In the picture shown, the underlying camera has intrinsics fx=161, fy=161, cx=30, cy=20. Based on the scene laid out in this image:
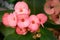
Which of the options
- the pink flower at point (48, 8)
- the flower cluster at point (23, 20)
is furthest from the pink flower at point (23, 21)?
the pink flower at point (48, 8)

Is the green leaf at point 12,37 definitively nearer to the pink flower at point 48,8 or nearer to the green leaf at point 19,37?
the green leaf at point 19,37

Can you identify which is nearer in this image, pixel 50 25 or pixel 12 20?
pixel 12 20

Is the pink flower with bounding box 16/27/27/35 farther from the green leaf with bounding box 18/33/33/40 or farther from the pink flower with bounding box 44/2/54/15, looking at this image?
the pink flower with bounding box 44/2/54/15

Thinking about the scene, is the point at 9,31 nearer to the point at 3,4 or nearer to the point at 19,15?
the point at 19,15

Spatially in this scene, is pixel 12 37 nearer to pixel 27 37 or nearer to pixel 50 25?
pixel 27 37

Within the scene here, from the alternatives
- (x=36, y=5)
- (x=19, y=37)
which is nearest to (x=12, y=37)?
(x=19, y=37)

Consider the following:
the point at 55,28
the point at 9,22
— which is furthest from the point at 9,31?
the point at 55,28

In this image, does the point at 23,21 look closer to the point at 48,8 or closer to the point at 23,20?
the point at 23,20

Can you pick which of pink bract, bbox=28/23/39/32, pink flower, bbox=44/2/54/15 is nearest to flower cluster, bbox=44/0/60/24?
pink flower, bbox=44/2/54/15
